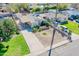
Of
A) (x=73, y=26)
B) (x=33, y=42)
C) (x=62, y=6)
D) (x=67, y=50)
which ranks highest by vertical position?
(x=62, y=6)

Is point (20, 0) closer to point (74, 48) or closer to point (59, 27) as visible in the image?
point (59, 27)

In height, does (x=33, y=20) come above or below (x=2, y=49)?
above

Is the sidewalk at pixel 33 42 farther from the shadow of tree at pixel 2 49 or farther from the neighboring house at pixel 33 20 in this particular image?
the shadow of tree at pixel 2 49

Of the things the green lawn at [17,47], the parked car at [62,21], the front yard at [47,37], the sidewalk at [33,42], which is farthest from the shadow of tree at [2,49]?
the parked car at [62,21]

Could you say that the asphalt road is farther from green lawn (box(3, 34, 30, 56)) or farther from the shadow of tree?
the shadow of tree

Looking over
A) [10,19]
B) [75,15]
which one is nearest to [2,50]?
[10,19]

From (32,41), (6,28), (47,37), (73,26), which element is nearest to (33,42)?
(32,41)

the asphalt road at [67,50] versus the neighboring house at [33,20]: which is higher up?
the neighboring house at [33,20]

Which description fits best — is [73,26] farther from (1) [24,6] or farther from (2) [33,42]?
(1) [24,6]
